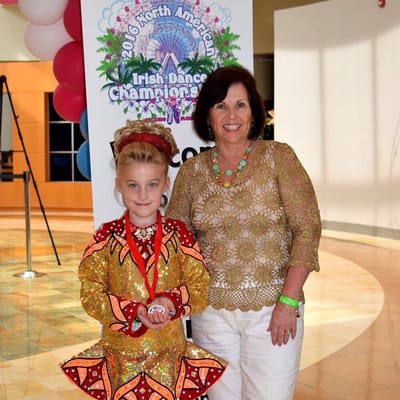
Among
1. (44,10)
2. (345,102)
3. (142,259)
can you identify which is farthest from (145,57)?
(345,102)

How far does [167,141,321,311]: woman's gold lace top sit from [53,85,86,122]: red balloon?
1503 mm

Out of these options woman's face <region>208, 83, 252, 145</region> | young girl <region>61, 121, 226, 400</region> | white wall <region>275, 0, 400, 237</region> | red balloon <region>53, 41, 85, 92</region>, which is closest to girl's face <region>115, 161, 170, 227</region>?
young girl <region>61, 121, 226, 400</region>

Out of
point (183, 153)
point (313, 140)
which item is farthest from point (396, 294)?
point (313, 140)

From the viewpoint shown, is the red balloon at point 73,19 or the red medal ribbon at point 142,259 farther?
the red balloon at point 73,19

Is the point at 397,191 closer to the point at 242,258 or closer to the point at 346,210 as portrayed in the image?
the point at 346,210

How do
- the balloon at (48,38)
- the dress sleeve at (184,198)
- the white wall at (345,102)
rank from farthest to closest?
1. the white wall at (345,102)
2. the balloon at (48,38)
3. the dress sleeve at (184,198)

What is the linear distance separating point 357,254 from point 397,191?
1847 mm

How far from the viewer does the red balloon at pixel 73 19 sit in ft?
10.8

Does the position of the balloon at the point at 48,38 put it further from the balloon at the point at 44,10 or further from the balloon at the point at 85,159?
the balloon at the point at 85,159

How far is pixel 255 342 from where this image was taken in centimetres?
219

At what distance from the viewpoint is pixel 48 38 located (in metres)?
3.70

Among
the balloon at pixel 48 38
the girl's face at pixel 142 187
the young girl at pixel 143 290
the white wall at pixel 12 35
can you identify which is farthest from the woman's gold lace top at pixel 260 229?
the white wall at pixel 12 35

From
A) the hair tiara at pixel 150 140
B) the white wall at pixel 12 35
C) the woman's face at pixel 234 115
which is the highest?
the white wall at pixel 12 35

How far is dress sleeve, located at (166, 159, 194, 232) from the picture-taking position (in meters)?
2.28
